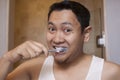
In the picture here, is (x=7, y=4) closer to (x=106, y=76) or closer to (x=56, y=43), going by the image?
(x=56, y=43)

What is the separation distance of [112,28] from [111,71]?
0.73 m

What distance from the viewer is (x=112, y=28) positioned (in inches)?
63.0

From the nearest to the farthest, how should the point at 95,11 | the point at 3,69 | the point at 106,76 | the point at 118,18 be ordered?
the point at 3,69 < the point at 106,76 < the point at 118,18 < the point at 95,11

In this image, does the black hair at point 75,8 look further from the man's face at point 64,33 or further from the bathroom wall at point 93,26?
the bathroom wall at point 93,26

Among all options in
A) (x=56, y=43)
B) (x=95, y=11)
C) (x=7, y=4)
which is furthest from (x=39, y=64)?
(x=95, y=11)

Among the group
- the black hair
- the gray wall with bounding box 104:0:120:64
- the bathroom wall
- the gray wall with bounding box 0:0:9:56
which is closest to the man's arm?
the black hair

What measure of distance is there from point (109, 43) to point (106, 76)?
0.74 m

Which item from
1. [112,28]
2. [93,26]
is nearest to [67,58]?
[112,28]

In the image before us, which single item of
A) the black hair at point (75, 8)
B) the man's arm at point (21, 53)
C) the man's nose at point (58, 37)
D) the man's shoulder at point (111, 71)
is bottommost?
the man's shoulder at point (111, 71)

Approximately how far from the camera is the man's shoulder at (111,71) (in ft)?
2.97

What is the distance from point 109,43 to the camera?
160 cm

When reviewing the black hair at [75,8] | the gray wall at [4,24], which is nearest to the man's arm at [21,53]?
the black hair at [75,8]

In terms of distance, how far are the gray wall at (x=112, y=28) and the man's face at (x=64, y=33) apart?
0.73 metres

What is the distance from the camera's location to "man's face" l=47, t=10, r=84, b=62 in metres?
0.87
